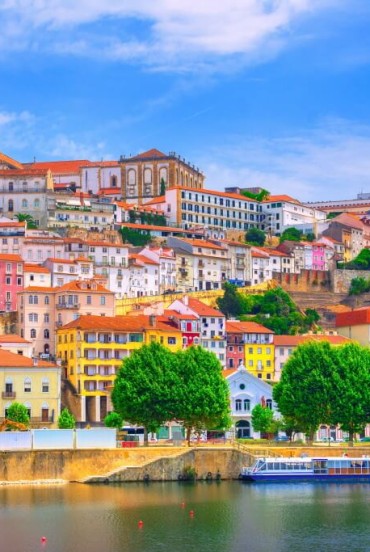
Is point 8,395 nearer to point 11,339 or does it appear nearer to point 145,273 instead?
point 11,339

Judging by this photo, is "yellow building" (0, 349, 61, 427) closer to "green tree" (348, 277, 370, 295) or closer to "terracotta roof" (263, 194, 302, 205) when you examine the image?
"green tree" (348, 277, 370, 295)

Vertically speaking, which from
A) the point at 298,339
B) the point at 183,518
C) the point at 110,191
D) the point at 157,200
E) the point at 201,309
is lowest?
the point at 183,518

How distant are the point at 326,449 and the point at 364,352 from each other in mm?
10169

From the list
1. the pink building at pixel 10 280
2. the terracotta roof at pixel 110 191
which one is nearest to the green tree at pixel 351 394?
the pink building at pixel 10 280

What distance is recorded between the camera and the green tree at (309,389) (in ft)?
286

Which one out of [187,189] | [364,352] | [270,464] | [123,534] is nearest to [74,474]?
[270,464]

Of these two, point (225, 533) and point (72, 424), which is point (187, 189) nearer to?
point (72, 424)

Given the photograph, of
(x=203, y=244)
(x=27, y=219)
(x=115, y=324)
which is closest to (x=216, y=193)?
(x=203, y=244)

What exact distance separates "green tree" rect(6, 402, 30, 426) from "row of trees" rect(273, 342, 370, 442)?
59.5 ft

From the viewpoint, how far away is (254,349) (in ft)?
391

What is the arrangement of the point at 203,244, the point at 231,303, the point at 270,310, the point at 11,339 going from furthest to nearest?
the point at 203,244 < the point at 270,310 < the point at 231,303 < the point at 11,339

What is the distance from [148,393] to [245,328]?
36709mm

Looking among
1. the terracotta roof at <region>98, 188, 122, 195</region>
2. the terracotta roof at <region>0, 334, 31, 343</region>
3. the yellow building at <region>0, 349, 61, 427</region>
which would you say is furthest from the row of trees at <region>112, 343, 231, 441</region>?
the terracotta roof at <region>98, 188, 122, 195</region>

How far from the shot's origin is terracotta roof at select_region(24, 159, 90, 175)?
176 metres
